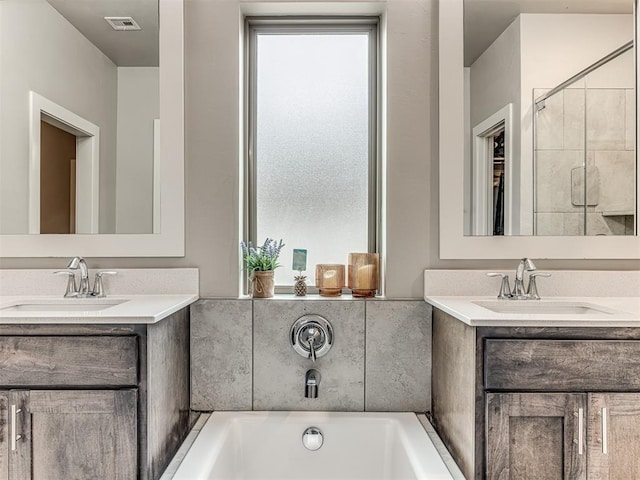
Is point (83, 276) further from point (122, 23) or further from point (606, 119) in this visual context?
point (606, 119)

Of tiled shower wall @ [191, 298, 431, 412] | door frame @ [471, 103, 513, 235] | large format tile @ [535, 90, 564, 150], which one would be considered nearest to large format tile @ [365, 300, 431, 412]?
tiled shower wall @ [191, 298, 431, 412]

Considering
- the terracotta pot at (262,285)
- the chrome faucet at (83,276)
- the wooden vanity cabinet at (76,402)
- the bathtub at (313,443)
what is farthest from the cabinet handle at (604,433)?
the chrome faucet at (83,276)

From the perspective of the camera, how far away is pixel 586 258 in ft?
5.63

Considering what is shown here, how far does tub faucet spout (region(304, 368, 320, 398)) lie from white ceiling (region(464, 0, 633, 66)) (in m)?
1.26

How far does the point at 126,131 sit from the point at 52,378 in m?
0.91

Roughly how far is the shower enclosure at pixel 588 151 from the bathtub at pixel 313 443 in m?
0.91

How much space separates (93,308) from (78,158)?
565mm

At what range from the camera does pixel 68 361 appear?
4.11 ft

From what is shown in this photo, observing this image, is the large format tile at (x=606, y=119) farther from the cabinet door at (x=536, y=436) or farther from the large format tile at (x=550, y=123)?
the cabinet door at (x=536, y=436)

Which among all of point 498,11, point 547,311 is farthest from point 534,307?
point 498,11

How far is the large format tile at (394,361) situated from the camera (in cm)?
171

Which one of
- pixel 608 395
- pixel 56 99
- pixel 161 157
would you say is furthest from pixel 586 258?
pixel 56 99

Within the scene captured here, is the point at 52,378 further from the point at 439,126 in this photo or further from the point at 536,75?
the point at 536,75

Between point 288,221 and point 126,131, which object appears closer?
point 126,131
